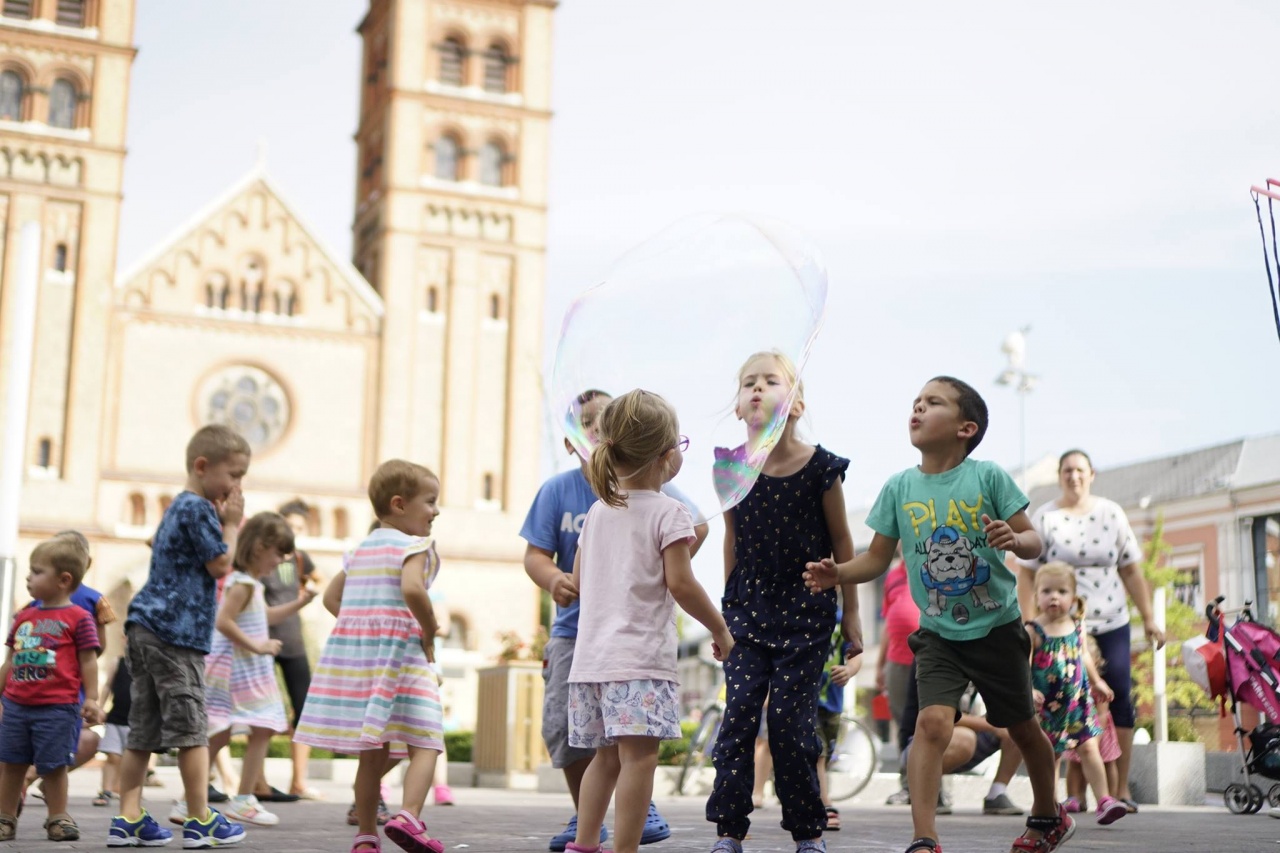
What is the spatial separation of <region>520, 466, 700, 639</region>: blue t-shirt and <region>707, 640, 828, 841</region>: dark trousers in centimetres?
96

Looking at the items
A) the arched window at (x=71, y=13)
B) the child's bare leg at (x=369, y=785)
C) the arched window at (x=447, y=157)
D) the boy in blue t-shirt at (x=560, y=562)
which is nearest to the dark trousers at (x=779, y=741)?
the boy in blue t-shirt at (x=560, y=562)

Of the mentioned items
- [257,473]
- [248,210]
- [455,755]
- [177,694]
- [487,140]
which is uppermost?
[487,140]

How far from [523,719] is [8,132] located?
28569 millimetres

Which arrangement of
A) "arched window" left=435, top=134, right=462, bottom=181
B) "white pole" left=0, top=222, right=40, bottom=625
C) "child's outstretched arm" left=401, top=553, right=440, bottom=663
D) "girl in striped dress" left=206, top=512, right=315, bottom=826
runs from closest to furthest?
"child's outstretched arm" left=401, top=553, right=440, bottom=663, "girl in striped dress" left=206, top=512, right=315, bottom=826, "white pole" left=0, top=222, right=40, bottom=625, "arched window" left=435, top=134, right=462, bottom=181

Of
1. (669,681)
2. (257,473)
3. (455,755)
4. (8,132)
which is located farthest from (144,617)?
(8,132)

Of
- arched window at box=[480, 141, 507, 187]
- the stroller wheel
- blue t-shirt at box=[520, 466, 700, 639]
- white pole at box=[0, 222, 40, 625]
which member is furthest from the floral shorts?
arched window at box=[480, 141, 507, 187]

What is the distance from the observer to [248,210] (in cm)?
3941

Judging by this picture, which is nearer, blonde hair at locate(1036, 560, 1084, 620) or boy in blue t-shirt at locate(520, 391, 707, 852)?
boy in blue t-shirt at locate(520, 391, 707, 852)

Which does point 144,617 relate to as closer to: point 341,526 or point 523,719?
point 523,719

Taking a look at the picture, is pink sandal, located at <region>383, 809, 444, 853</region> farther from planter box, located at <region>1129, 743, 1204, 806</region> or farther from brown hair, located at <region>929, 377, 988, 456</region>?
planter box, located at <region>1129, 743, 1204, 806</region>

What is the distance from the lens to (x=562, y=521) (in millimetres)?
5594

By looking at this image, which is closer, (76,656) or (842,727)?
(76,656)

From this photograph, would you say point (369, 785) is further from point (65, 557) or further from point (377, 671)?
point (65, 557)

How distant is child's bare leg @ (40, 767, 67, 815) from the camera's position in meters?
5.91
